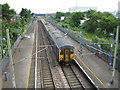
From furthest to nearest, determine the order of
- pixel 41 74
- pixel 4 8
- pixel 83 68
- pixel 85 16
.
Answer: pixel 85 16 → pixel 4 8 → pixel 83 68 → pixel 41 74

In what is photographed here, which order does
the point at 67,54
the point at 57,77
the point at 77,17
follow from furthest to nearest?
1. the point at 77,17
2. the point at 67,54
3. the point at 57,77

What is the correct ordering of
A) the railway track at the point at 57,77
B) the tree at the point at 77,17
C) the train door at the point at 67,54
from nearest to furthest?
the railway track at the point at 57,77 < the train door at the point at 67,54 < the tree at the point at 77,17

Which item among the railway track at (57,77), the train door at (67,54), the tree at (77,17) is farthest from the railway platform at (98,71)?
the tree at (77,17)

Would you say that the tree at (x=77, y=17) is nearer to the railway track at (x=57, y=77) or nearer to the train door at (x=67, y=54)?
the railway track at (x=57, y=77)

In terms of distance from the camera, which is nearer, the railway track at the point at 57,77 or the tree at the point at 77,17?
the railway track at the point at 57,77

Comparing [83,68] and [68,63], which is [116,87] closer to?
[83,68]

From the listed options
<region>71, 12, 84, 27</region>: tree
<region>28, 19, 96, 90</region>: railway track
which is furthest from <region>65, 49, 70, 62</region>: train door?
<region>71, 12, 84, 27</region>: tree

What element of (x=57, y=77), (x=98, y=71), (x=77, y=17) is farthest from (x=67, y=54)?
(x=77, y=17)

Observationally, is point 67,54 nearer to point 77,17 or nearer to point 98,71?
point 98,71

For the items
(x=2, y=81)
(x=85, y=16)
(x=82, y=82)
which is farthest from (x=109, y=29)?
(x=2, y=81)

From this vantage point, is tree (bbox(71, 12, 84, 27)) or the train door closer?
the train door

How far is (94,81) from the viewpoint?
13.3 m

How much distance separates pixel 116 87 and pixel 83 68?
14.9ft

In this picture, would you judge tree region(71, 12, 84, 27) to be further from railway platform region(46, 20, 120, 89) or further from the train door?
the train door
